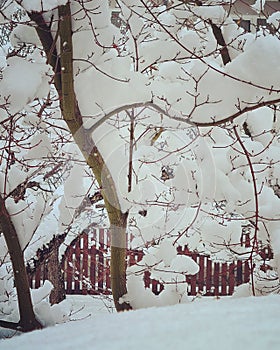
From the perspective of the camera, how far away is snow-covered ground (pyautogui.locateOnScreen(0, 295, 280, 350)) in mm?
613

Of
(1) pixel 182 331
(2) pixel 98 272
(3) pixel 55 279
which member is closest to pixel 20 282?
(1) pixel 182 331

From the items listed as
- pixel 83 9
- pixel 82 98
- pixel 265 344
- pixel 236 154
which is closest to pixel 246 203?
pixel 236 154

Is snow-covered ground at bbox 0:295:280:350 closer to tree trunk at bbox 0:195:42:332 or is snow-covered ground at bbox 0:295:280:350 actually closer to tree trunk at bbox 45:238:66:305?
tree trunk at bbox 0:195:42:332

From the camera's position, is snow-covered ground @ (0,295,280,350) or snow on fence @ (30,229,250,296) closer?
snow-covered ground @ (0,295,280,350)

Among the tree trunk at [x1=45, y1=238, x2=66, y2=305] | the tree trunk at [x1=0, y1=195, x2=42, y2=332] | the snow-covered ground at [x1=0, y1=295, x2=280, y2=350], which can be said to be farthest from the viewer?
the tree trunk at [x1=45, y1=238, x2=66, y2=305]

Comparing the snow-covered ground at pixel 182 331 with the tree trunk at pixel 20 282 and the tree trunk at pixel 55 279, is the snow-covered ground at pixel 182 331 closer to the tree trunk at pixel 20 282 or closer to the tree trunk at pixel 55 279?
the tree trunk at pixel 20 282

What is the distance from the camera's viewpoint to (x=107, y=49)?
6.33ft

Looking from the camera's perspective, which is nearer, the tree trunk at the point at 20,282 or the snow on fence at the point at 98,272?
the tree trunk at the point at 20,282

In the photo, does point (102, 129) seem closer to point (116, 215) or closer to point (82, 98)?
point (82, 98)

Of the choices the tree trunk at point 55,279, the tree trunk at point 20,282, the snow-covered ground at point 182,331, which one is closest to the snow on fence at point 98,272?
the tree trunk at point 55,279

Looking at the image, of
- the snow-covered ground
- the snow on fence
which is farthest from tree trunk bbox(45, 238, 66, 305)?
the snow-covered ground

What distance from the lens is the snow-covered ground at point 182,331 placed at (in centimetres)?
61

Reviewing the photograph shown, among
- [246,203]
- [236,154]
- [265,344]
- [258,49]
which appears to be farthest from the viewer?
[236,154]

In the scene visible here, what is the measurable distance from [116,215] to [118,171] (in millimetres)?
209
